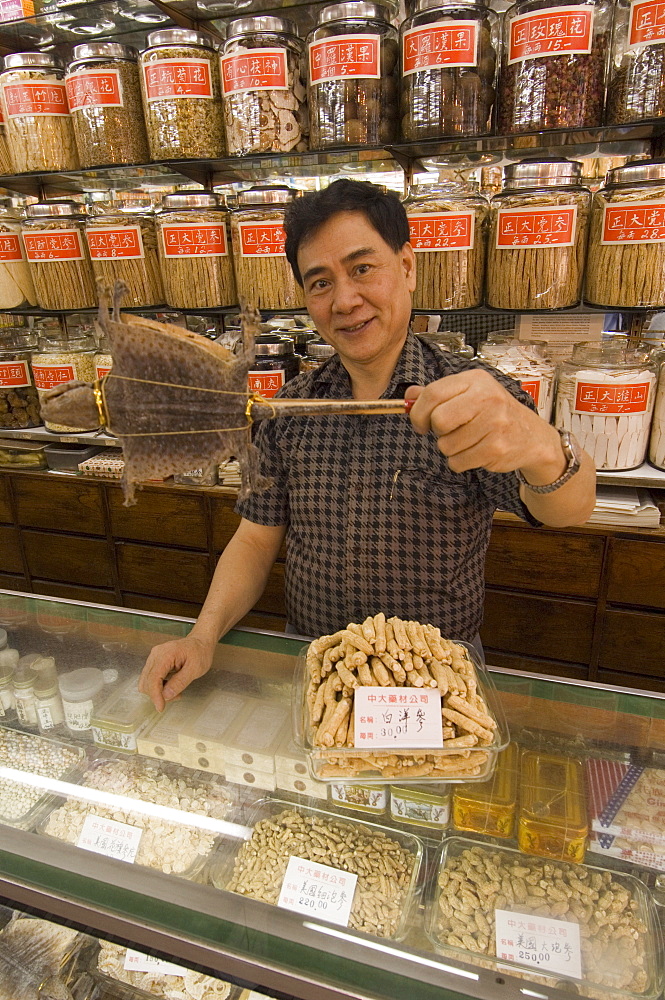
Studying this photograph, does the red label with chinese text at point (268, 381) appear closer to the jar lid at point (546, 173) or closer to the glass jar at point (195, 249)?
the glass jar at point (195, 249)

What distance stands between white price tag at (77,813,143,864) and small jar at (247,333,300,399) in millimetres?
1529

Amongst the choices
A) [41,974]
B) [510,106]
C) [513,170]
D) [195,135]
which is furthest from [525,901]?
[195,135]

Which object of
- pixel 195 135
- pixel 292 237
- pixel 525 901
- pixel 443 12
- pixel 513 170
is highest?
pixel 443 12

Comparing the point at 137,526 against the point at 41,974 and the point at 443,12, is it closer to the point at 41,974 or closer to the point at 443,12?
the point at 41,974

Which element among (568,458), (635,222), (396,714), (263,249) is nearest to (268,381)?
(263,249)

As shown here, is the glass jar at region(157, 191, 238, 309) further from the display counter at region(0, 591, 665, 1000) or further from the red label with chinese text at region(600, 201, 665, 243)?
the display counter at region(0, 591, 665, 1000)

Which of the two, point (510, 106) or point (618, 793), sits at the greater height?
point (510, 106)

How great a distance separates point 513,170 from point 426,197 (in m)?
0.24

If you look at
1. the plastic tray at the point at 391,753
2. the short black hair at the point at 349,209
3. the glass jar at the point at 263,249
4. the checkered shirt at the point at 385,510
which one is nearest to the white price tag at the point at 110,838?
the plastic tray at the point at 391,753

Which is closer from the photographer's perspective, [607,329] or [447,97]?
[447,97]

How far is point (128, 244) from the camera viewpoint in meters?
2.14

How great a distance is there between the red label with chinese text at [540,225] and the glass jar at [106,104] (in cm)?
120

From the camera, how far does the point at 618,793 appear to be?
0.88m

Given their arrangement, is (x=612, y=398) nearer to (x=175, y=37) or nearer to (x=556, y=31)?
(x=556, y=31)
